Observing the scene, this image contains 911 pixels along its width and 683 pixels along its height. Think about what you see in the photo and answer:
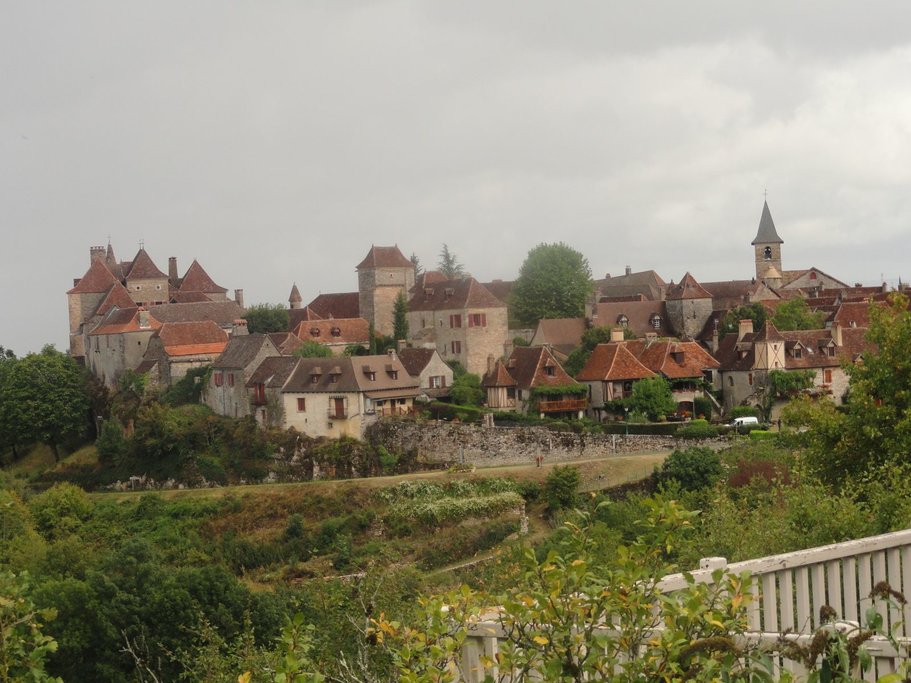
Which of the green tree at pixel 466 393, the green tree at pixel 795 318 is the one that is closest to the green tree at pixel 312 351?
the green tree at pixel 466 393

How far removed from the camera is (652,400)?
47.5 metres

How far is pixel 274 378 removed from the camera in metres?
50.8

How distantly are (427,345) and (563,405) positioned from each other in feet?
33.8

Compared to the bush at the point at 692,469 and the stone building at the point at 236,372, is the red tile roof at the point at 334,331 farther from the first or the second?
the bush at the point at 692,469

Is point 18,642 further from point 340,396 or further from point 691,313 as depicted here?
point 691,313

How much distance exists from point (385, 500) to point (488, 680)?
35950mm

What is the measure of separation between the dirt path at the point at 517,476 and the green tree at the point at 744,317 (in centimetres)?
1549

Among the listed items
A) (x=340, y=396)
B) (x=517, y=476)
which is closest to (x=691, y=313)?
(x=340, y=396)

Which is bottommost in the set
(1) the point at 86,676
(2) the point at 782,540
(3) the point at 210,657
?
(1) the point at 86,676

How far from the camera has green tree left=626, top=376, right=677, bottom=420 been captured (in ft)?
156

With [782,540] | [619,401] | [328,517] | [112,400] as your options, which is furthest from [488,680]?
[112,400]

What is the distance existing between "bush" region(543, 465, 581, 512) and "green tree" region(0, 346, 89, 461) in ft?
101

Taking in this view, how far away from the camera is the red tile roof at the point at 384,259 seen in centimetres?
6328

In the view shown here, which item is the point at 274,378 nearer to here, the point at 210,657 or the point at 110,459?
the point at 110,459
